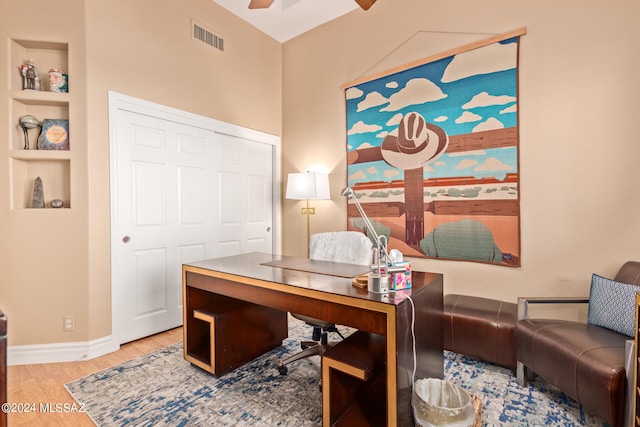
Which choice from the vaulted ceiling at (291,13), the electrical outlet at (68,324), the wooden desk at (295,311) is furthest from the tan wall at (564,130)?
the electrical outlet at (68,324)

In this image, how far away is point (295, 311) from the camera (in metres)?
1.60

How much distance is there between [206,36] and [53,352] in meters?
3.26

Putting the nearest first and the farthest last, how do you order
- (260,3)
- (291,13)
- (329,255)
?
(260,3), (329,255), (291,13)

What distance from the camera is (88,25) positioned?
7.99 ft

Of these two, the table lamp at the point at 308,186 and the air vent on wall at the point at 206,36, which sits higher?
the air vent on wall at the point at 206,36

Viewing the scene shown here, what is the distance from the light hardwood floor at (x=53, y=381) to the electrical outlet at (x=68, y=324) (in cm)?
25

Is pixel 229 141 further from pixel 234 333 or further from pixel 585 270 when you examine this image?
pixel 585 270

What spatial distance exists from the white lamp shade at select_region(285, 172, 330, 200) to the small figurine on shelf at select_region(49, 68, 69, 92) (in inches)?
83.4

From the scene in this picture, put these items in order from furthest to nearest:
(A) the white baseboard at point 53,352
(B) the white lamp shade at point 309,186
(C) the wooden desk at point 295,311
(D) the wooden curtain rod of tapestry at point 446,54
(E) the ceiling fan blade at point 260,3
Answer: (B) the white lamp shade at point 309,186
(D) the wooden curtain rod of tapestry at point 446,54
(A) the white baseboard at point 53,352
(E) the ceiling fan blade at point 260,3
(C) the wooden desk at point 295,311

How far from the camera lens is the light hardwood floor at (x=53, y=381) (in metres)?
1.70

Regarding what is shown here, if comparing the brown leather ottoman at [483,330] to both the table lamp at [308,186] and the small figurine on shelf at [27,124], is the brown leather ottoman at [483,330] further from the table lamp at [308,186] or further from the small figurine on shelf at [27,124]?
the small figurine on shelf at [27,124]

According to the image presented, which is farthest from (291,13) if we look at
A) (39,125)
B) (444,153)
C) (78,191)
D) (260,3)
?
(78,191)

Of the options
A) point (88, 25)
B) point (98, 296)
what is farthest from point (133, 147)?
point (98, 296)

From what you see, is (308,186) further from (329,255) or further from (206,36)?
(206,36)
